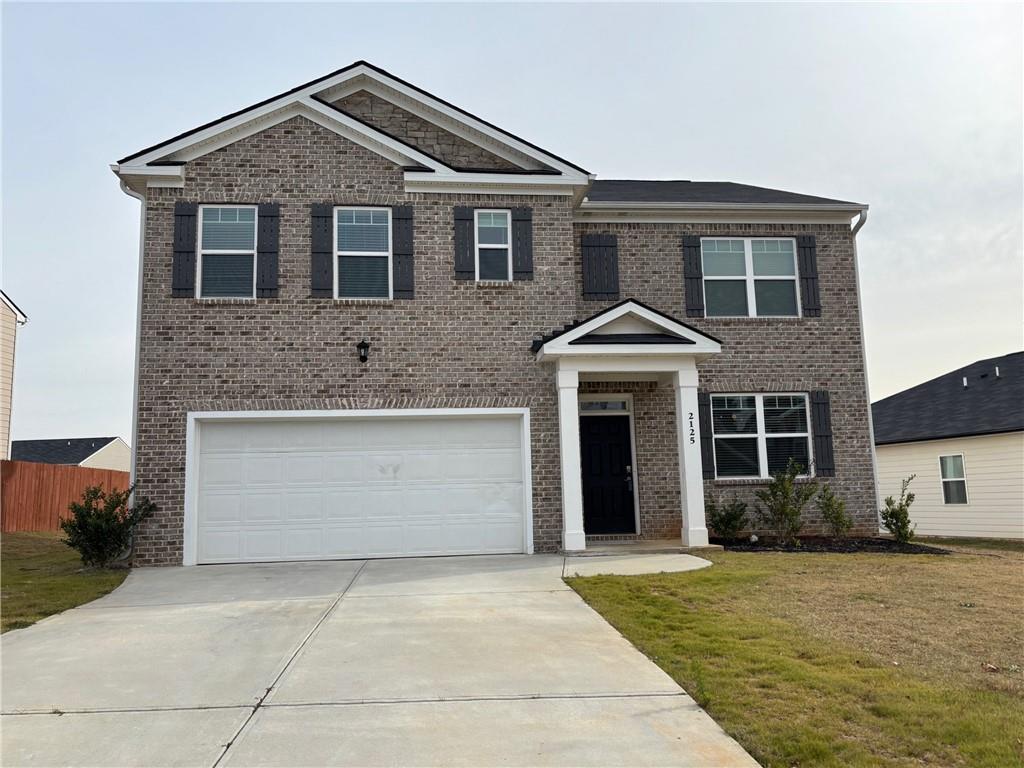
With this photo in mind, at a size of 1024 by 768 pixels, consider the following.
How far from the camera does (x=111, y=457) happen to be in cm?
4097

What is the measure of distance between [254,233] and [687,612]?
9.04m

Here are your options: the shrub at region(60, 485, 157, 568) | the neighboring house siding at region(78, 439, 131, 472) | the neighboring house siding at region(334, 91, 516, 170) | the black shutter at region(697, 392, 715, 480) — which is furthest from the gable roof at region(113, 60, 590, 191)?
the neighboring house siding at region(78, 439, 131, 472)

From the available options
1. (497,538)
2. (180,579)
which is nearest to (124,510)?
(180,579)

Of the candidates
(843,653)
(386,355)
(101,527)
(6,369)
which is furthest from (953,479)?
(6,369)

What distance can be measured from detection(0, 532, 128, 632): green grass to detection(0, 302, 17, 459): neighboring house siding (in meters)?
8.69

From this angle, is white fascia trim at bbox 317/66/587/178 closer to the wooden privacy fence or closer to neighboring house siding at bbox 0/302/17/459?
the wooden privacy fence

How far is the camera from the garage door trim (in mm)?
11930

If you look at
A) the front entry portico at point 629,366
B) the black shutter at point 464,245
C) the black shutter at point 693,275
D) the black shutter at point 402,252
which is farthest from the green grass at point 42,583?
the black shutter at point 693,275

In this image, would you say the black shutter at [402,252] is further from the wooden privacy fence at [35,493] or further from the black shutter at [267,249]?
the wooden privacy fence at [35,493]

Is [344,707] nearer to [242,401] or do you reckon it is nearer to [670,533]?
[242,401]

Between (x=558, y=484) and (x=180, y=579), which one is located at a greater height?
(x=558, y=484)

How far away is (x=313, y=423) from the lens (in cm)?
1242

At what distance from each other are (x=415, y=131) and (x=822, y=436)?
9130mm

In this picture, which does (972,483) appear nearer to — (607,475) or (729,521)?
(729,521)
